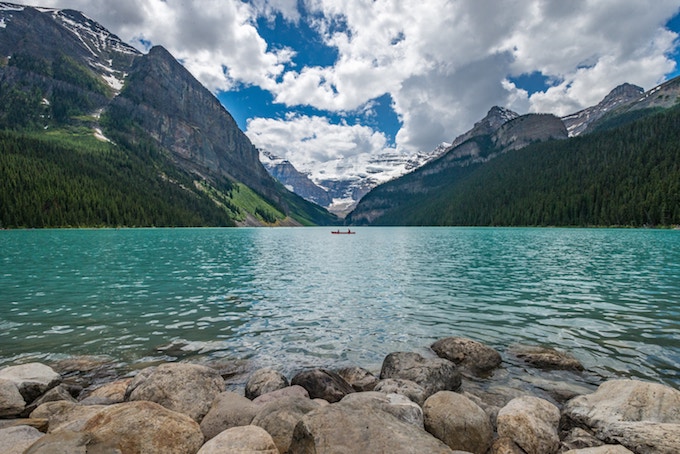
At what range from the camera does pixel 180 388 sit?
1109cm

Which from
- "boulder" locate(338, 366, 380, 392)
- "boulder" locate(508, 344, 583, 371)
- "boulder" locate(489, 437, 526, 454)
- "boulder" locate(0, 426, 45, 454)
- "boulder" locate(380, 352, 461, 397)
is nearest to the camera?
"boulder" locate(0, 426, 45, 454)

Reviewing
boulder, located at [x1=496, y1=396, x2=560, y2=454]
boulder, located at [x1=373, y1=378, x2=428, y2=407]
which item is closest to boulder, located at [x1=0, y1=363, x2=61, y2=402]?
boulder, located at [x1=373, y1=378, x2=428, y2=407]

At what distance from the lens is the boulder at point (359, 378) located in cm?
1334

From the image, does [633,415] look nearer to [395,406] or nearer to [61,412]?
[395,406]

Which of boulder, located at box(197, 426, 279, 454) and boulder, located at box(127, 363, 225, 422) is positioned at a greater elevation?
boulder, located at box(197, 426, 279, 454)

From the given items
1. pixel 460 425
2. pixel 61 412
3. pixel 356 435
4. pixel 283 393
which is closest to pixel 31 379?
pixel 61 412

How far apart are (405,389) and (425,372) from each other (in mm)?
1893

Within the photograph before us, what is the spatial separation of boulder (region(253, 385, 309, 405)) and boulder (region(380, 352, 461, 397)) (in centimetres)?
381

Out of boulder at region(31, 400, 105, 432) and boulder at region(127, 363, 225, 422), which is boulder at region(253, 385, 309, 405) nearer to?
boulder at region(127, 363, 225, 422)

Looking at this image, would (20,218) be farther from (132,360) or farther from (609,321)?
(609,321)

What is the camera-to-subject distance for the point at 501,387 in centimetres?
1348

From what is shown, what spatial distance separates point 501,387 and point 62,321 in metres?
24.9

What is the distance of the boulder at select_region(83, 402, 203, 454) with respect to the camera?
735 centimetres

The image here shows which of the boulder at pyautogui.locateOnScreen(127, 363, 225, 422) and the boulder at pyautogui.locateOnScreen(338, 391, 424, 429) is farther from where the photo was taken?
the boulder at pyautogui.locateOnScreen(127, 363, 225, 422)
